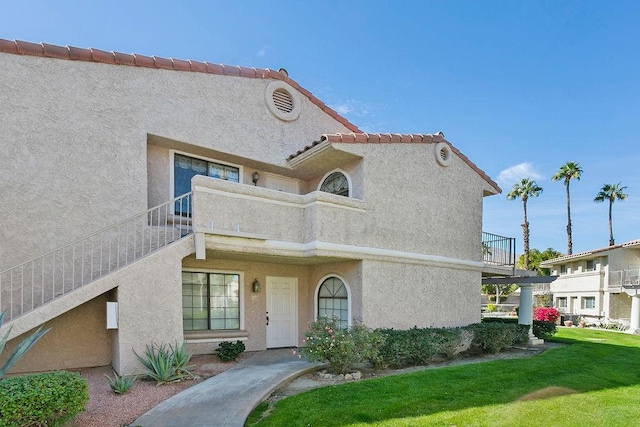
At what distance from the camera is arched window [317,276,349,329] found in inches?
494

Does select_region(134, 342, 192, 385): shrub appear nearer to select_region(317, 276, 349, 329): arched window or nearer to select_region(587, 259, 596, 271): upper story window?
select_region(317, 276, 349, 329): arched window

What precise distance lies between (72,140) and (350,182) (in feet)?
26.6

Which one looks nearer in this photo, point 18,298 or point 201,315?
point 18,298

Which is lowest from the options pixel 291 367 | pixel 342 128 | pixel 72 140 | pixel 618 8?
pixel 291 367

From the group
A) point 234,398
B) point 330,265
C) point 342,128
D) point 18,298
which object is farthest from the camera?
point 342,128

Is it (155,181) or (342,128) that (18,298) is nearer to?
(155,181)

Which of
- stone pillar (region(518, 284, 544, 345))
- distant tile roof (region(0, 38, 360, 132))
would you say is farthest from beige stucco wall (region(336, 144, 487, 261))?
distant tile roof (region(0, 38, 360, 132))

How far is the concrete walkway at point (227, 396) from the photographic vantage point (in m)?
6.40

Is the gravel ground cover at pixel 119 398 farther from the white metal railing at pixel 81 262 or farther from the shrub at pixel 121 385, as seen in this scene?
the white metal railing at pixel 81 262

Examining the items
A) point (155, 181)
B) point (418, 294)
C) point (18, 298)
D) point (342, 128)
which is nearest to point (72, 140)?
point (155, 181)

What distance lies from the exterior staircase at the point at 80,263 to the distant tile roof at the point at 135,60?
426 cm

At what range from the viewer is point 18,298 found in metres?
8.91

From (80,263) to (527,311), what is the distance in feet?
59.3

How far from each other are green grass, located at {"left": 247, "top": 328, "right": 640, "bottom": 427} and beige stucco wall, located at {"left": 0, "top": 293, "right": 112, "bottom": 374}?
17.3 ft
